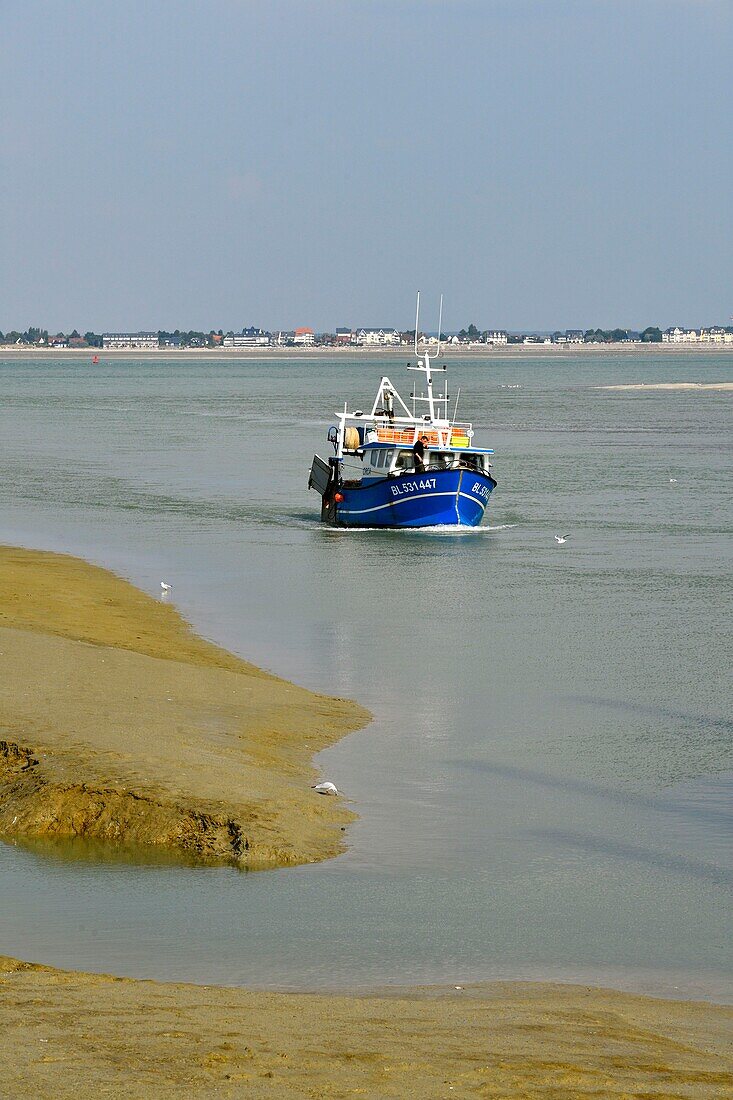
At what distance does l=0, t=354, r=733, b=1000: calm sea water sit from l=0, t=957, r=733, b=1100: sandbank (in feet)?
2.98

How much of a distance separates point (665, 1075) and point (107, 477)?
5114 cm

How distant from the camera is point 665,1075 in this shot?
316 inches

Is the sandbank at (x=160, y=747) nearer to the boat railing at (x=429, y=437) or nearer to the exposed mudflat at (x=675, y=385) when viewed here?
the boat railing at (x=429, y=437)

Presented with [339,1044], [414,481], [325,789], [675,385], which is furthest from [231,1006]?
[675,385]

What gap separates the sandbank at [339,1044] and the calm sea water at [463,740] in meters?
0.91

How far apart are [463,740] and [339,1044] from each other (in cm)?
982

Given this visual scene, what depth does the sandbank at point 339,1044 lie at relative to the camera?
24.7 ft

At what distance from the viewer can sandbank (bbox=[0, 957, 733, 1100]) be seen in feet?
24.7

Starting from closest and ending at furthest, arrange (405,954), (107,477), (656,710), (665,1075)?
(665,1075) < (405,954) < (656,710) < (107,477)

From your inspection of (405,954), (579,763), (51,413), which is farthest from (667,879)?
(51,413)

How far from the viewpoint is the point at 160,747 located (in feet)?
48.5

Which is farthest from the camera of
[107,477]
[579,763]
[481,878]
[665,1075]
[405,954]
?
[107,477]

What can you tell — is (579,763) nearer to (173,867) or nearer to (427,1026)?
(173,867)

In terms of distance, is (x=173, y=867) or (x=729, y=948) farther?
(x=173, y=867)
